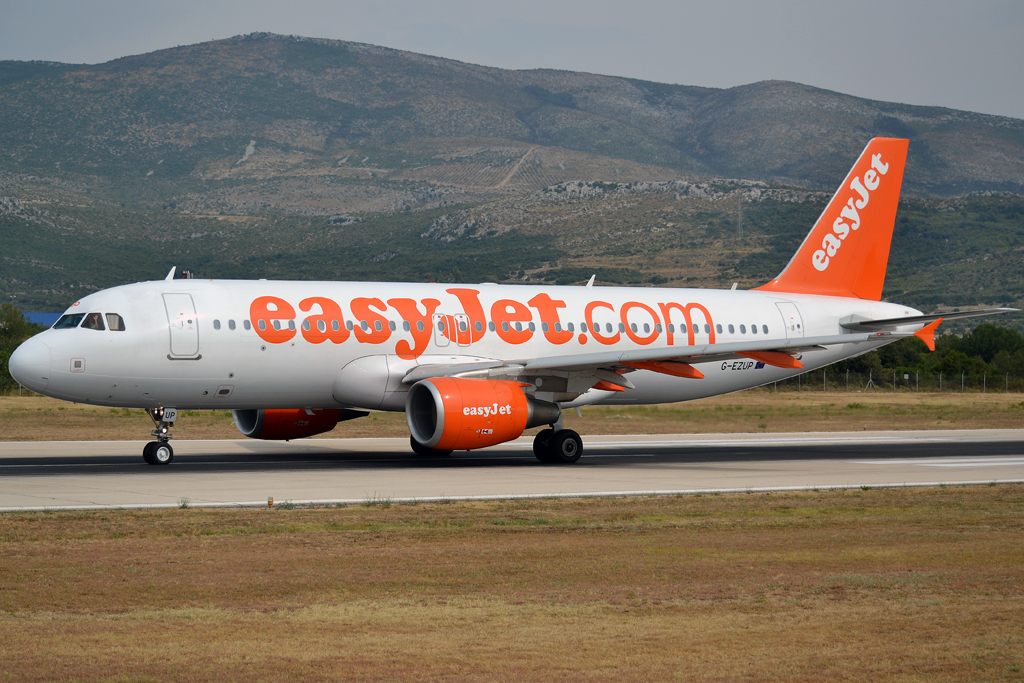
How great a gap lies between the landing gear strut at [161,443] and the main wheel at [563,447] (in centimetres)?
835

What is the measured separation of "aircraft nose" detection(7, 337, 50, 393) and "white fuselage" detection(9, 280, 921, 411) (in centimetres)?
2

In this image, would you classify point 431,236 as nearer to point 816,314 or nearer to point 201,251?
point 201,251

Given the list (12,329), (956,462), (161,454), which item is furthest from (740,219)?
(161,454)

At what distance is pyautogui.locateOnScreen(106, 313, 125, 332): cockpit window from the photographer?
24.8m

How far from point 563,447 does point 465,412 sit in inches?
148

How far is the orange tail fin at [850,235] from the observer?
1375 inches

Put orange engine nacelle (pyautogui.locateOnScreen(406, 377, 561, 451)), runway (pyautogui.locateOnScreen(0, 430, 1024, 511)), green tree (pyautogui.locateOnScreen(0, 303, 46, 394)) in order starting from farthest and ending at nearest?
green tree (pyautogui.locateOnScreen(0, 303, 46, 394)) < orange engine nacelle (pyautogui.locateOnScreen(406, 377, 561, 451)) < runway (pyautogui.locateOnScreen(0, 430, 1024, 511))

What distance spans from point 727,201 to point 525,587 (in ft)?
544

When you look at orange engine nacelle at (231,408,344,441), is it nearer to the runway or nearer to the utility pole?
the runway

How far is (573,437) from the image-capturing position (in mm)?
27734

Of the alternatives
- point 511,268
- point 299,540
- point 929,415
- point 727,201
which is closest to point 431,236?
point 511,268

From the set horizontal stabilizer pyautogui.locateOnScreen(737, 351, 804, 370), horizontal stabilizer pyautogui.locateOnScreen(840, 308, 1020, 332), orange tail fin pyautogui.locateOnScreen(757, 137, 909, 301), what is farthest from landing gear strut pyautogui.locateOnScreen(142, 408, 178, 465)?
horizontal stabilizer pyautogui.locateOnScreen(840, 308, 1020, 332)

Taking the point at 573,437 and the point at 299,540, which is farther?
the point at 573,437

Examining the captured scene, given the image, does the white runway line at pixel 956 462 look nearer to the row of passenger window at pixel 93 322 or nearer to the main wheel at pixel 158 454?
the main wheel at pixel 158 454
